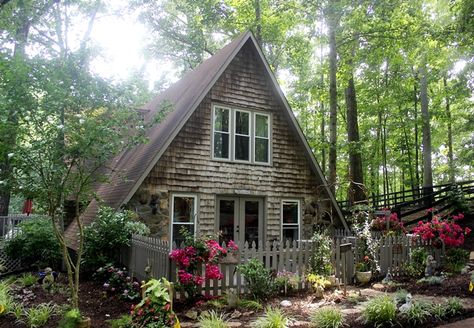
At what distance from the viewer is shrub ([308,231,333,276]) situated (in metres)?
8.51

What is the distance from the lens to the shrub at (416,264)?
980cm

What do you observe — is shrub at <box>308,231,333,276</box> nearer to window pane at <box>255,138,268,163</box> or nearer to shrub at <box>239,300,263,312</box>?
shrub at <box>239,300,263,312</box>

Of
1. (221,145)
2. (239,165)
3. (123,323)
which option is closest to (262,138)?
(239,165)

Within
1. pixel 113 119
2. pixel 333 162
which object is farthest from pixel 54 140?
pixel 333 162

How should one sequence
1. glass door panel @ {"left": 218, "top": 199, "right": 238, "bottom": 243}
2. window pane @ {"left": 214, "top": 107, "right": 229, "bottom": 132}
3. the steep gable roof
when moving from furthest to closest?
window pane @ {"left": 214, "top": 107, "right": 229, "bottom": 132}
glass door panel @ {"left": 218, "top": 199, "right": 238, "bottom": 243}
the steep gable roof

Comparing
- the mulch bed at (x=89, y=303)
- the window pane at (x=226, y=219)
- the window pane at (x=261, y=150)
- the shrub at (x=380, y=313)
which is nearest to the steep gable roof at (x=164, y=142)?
the window pane at (x=261, y=150)

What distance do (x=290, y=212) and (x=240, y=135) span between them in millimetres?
2872

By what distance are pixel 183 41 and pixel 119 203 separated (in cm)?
1511

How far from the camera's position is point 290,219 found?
12.6 meters

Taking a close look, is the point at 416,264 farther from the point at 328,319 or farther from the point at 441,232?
the point at 328,319

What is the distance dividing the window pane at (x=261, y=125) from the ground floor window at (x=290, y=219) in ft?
7.09

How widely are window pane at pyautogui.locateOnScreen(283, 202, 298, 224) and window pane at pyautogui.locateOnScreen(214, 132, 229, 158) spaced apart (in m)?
2.51

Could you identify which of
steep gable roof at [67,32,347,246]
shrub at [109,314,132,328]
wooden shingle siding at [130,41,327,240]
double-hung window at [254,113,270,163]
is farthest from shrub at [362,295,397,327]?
double-hung window at [254,113,270,163]

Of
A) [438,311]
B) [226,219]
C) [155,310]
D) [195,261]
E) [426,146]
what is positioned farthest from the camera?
[426,146]
